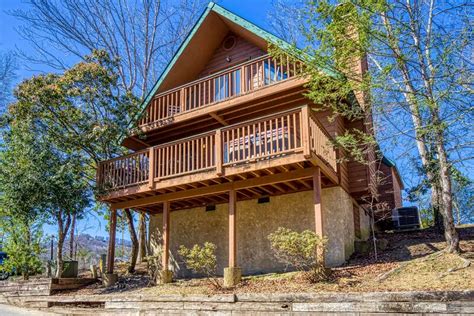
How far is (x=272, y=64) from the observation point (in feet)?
42.5

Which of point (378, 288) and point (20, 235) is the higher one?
point (20, 235)

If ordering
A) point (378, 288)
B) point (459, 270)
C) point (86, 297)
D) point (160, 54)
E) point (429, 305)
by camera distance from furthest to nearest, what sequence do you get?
point (160, 54) → point (86, 297) → point (459, 270) → point (378, 288) → point (429, 305)

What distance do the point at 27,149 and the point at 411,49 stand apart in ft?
36.1

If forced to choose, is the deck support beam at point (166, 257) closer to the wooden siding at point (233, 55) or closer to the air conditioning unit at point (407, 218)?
the wooden siding at point (233, 55)

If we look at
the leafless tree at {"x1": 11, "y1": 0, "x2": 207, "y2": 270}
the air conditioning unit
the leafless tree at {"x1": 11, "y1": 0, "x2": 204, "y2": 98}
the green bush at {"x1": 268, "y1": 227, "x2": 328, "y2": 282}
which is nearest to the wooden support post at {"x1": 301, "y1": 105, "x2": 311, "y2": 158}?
the green bush at {"x1": 268, "y1": 227, "x2": 328, "y2": 282}

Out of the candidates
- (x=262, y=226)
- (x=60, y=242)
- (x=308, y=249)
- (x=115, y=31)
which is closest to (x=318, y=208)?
(x=308, y=249)

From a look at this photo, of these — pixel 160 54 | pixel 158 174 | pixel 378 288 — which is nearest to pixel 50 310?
pixel 158 174

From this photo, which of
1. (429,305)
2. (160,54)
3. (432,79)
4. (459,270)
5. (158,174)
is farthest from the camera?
(160,54)

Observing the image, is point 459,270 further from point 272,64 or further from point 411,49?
point 272,64

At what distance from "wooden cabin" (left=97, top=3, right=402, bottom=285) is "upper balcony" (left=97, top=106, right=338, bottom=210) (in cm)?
3

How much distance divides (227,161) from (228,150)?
1.35 feet

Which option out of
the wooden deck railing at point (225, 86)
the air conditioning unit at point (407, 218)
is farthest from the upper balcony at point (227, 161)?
the air conditioning unit at point (407, 218)

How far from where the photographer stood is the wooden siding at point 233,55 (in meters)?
14.3

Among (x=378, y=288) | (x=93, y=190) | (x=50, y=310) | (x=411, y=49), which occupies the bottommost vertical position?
(x=50, y=310)
